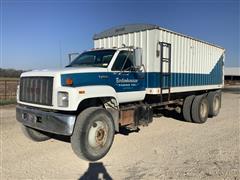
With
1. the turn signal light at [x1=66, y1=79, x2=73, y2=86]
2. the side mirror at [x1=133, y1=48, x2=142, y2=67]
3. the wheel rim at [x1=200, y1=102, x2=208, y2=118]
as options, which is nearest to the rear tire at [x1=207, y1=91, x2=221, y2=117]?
the wheel rim at [x1=200, y1=102, x2=208, y2=118]

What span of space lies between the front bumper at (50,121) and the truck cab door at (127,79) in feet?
5.74

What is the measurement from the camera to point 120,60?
7441 mm

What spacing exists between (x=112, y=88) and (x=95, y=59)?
1.16m

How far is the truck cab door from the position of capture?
7.17 meters

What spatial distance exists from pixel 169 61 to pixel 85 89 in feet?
13.4

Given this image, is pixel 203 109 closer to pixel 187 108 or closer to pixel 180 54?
pixel 187 108

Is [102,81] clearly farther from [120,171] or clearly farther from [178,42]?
[178,42]

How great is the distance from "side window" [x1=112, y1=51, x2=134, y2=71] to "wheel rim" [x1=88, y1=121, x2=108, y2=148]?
1.62 meters

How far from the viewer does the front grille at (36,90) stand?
237 inches

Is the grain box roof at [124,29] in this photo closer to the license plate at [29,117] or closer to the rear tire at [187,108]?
the rear tire at [187,108]

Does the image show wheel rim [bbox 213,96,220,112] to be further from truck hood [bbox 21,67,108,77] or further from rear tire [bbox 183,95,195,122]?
truck hood [bbox 21,67,108,77]

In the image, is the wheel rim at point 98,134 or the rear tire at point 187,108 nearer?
the wheel rim at point 98,134

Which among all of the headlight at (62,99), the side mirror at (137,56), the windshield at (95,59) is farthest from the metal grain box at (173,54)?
the headlight at (62,99)

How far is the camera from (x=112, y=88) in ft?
22.6
